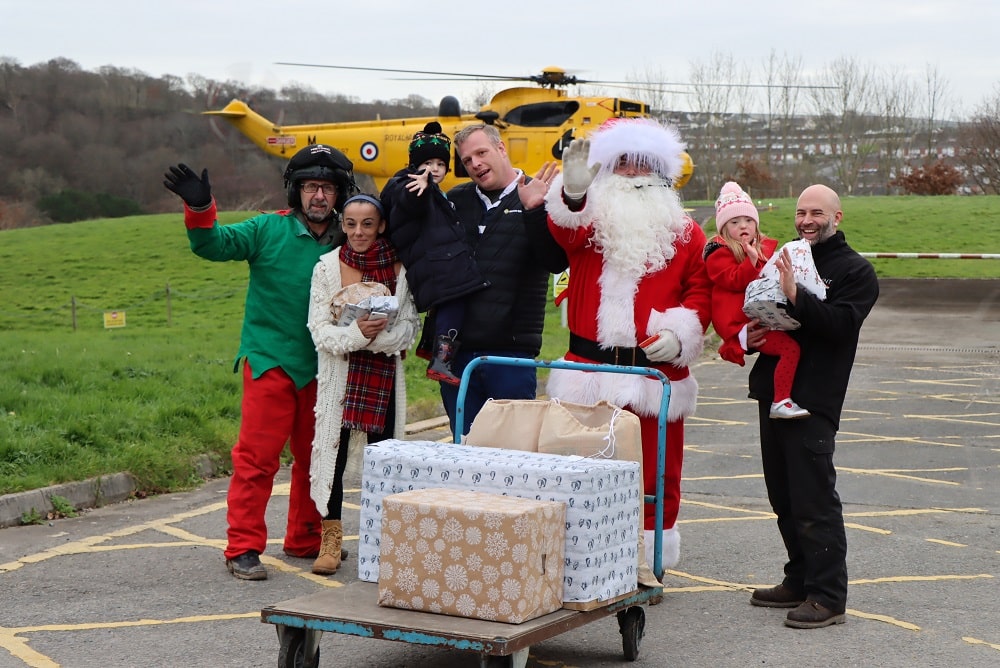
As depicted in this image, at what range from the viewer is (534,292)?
5.74 m

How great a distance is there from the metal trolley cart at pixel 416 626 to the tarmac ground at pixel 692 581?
0.29 m

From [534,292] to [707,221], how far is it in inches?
1299

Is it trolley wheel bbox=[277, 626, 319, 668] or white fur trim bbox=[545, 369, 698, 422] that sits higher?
white fur trim bbox=[545, 369, 698, 422]

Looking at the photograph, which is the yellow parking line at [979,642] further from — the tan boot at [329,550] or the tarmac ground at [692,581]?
the tan boot at [329,550]

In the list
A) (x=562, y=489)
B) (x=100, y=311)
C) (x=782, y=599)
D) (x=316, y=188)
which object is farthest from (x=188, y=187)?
(x=100, y=311)

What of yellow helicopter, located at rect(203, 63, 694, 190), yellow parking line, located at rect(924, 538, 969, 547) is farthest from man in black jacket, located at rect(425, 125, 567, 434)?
yellow helicopter, located at rect(203, 63, 694, 190)

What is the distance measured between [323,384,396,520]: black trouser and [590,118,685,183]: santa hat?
161cm

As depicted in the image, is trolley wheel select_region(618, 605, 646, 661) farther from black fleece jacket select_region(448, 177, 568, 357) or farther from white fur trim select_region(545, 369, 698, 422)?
black fleece jacket select_region(448, 177, 568, 357)

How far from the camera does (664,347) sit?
5.19m

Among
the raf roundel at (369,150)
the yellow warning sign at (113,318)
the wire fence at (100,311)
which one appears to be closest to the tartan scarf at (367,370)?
the yellow warning sign at (113,318)

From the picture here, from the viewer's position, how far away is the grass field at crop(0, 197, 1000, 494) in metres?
8.19

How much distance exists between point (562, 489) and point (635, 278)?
1.50 m

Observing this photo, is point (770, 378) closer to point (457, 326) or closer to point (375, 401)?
point (457, 326)

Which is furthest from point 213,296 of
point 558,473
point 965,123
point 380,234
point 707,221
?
point 965,123
